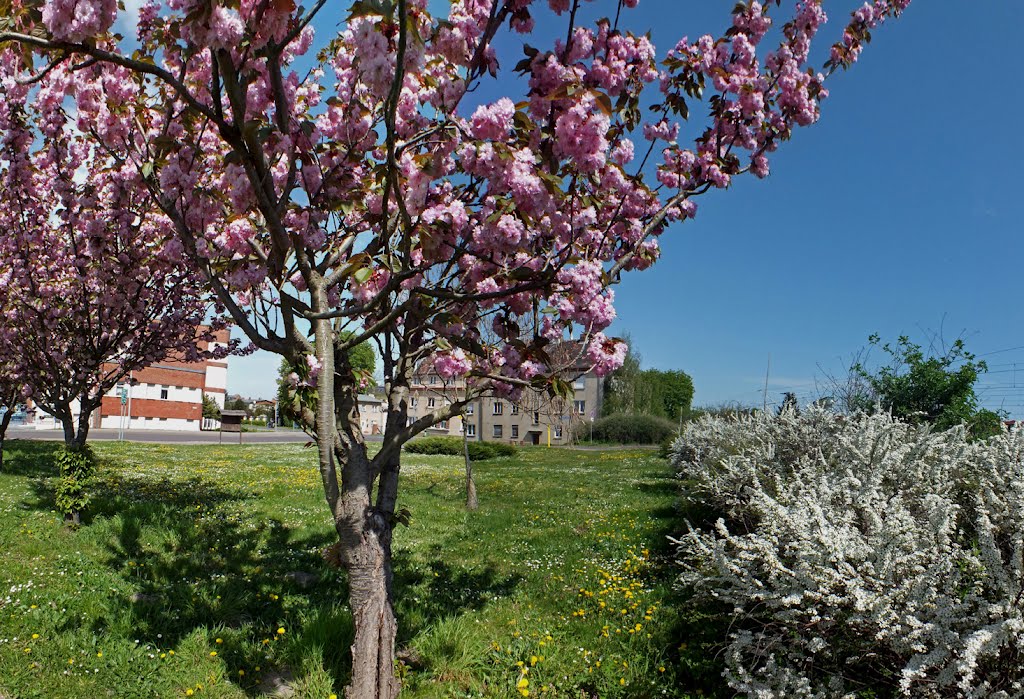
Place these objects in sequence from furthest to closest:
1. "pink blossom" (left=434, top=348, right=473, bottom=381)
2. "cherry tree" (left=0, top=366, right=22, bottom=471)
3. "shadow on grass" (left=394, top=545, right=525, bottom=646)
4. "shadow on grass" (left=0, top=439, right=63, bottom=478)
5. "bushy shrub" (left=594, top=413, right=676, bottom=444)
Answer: "bushy shrub" (left=594, top=413, right=676, bottom=444)
"shadow on grass" (left=0, top=439, right=63, bottom=478)
"cherry tree" (left=0, top=366, right=22, bottom=471)
"shadow on grass" (left=394, top=545, right=525, bottom=646)
"pink blossom" (left=434, top=348, right=473, bottom=381)

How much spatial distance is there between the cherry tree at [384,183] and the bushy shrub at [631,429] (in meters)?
40.8

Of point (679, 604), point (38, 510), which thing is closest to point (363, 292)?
point (679, 604)

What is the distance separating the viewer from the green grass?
4.19 m

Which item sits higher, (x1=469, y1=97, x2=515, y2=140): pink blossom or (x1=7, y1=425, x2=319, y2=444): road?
(x1=469, y1=97, x2=515, y2=140): pink blossom

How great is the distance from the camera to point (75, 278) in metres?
7.98

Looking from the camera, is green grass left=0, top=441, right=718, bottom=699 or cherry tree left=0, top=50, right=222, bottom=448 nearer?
green grass left=0, top=441, right=718, bottom=699

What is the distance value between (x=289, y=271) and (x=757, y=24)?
445cm

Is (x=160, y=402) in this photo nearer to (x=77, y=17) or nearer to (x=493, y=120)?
(x=77, y=17)

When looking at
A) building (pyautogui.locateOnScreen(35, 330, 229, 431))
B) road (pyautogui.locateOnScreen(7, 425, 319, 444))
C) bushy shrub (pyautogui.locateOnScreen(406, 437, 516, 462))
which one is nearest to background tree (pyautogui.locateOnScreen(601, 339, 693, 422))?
bushy shrub (pyautogui.locateOnScreen(406, 437, 516, 462))

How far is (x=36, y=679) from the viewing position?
4062 millimetres

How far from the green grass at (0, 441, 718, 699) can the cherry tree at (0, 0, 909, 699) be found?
1.17 metres

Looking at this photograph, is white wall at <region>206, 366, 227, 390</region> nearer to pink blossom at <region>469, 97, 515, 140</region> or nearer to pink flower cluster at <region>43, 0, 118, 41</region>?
pink flower cluster at <region>43, 0, 118, 41</region>

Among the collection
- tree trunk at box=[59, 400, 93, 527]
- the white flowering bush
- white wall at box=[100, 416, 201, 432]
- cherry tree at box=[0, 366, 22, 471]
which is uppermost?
cherry tree at box=[0, 366, 22, 471]

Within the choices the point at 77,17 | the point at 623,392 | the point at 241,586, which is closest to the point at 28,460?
the point at 241,586
